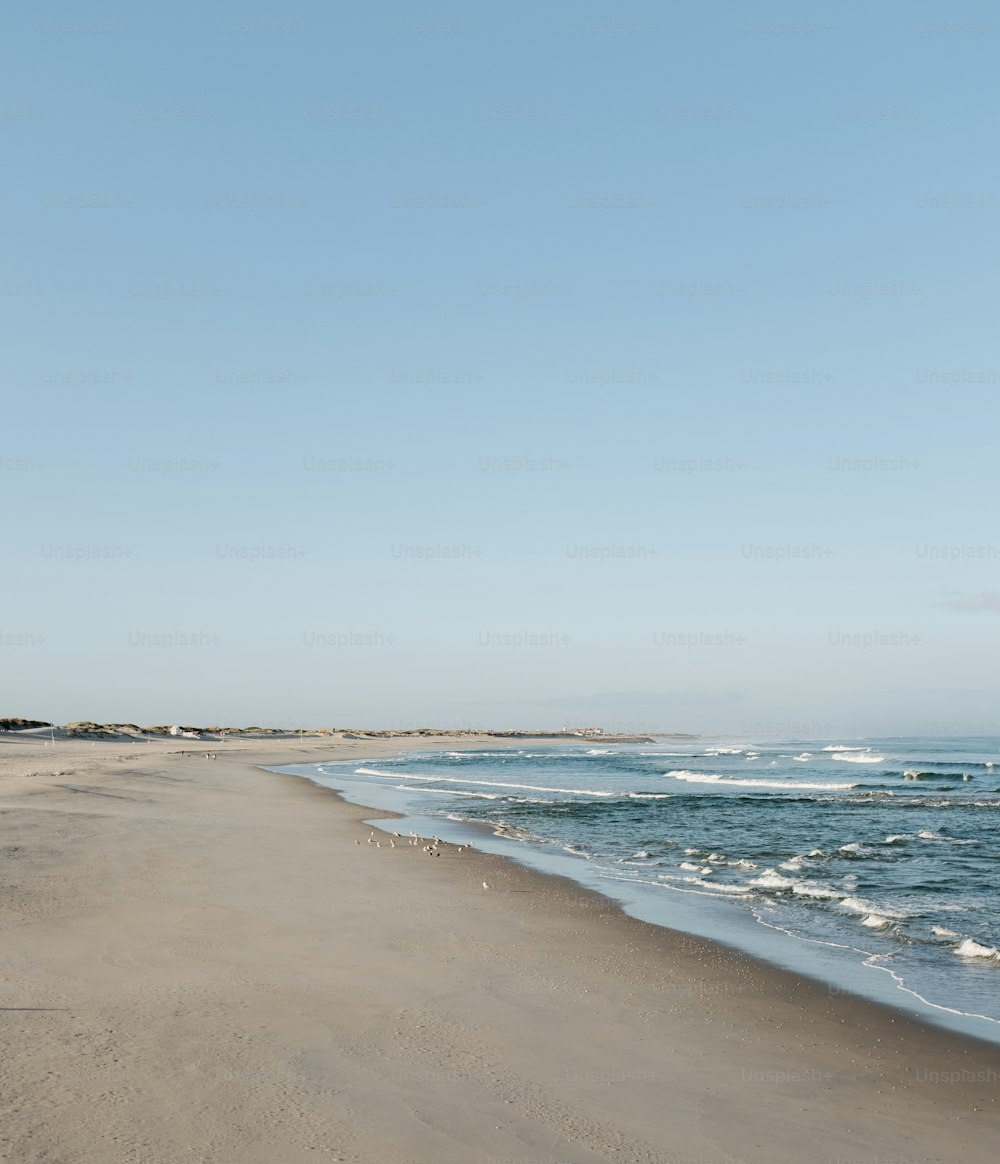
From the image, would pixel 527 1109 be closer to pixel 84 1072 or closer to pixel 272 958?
pixel 84 1072

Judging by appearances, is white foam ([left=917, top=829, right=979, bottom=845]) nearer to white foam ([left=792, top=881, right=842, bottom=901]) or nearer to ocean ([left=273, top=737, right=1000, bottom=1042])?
ocean ([left=273, top=737, right=1000, bottom=1042])

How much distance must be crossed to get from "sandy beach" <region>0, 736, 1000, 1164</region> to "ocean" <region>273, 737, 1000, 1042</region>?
5.37ft

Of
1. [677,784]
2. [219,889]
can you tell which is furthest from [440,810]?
[677,784]

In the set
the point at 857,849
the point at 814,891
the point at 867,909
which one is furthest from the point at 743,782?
the point at 867,909

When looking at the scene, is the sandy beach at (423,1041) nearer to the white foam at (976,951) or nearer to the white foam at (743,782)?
the white foam at (976,951)

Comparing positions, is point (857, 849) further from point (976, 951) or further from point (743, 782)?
point (743, 782)

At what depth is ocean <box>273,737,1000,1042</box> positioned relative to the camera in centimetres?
1396

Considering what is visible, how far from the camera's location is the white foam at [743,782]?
5766 centimetres

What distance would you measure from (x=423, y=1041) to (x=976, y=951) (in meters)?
9.96

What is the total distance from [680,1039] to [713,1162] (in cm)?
300

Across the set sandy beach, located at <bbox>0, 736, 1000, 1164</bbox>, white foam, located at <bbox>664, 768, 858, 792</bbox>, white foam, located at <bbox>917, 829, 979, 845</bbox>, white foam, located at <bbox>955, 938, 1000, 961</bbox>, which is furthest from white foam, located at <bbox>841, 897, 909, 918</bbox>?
white foam, located at <bbox>664, 768, 858, 792</bbox>

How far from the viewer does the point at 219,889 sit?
16.7 meters

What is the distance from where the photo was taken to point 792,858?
82.4 ft

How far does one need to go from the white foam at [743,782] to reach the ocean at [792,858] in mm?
294
